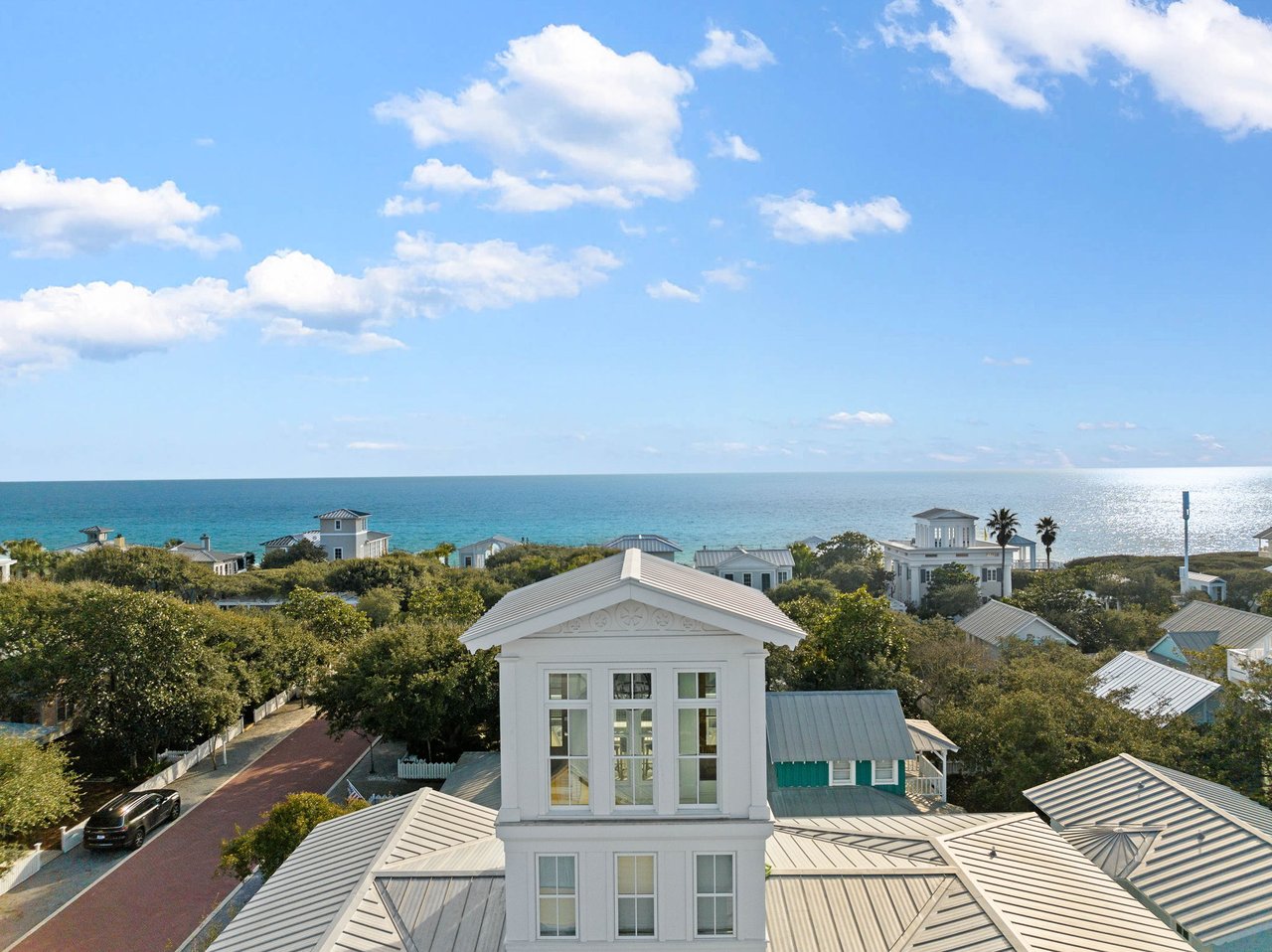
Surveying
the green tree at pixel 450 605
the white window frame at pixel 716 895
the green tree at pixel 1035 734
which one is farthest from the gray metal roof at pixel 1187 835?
the green tree at pixel 450 605

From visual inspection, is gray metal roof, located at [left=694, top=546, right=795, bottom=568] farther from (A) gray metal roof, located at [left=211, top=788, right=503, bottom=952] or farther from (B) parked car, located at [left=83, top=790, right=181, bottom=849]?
(A) gray metal roof, located at [left=211, top=788, right=503, bottom=952]

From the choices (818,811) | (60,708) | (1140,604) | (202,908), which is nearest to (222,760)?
(60,708)

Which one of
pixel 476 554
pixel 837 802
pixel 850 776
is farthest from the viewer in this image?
pixel 476 554

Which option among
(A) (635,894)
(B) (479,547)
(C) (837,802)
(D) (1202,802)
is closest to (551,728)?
(A) (635,894)

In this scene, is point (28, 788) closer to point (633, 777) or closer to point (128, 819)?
point (128, 819)

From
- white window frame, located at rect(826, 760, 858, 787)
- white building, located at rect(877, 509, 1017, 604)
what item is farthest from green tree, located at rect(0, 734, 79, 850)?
white building, located at rect(877, 509, 1017, 604)

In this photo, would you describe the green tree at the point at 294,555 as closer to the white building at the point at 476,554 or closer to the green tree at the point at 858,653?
the white building at the point at 476,554

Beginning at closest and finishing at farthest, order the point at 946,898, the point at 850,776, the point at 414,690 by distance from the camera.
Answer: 1. the point at 946,898
2. the point at 850,776
3. the point at 414,690
